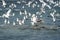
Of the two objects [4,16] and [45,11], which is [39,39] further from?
[45,11]

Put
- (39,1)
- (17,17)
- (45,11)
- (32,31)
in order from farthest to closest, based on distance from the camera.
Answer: (39,1), (45,11), (17,17), (32,31)

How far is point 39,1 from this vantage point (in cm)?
4169

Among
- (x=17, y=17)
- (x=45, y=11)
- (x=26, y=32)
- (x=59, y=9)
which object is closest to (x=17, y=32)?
(x=26, y=32)

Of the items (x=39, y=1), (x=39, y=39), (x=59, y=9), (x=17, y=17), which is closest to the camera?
(x=39, y=39)

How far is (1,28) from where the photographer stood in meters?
26.2

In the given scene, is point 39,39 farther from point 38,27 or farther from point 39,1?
point 39,1

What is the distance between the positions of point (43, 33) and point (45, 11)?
8.97 meters

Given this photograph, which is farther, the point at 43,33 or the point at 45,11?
the point at 45,11

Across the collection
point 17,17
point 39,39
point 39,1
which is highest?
point 39,1

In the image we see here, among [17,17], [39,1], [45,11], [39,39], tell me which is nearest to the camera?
[39,39]

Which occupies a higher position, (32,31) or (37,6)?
(37,6)

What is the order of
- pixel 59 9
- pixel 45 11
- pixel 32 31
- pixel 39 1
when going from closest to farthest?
pixel 32 31, pixel 45 11, pixel 59 9, pixel 39 1

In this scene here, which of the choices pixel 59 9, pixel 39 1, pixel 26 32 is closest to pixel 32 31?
pixel 26 32

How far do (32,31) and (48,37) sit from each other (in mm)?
1574
